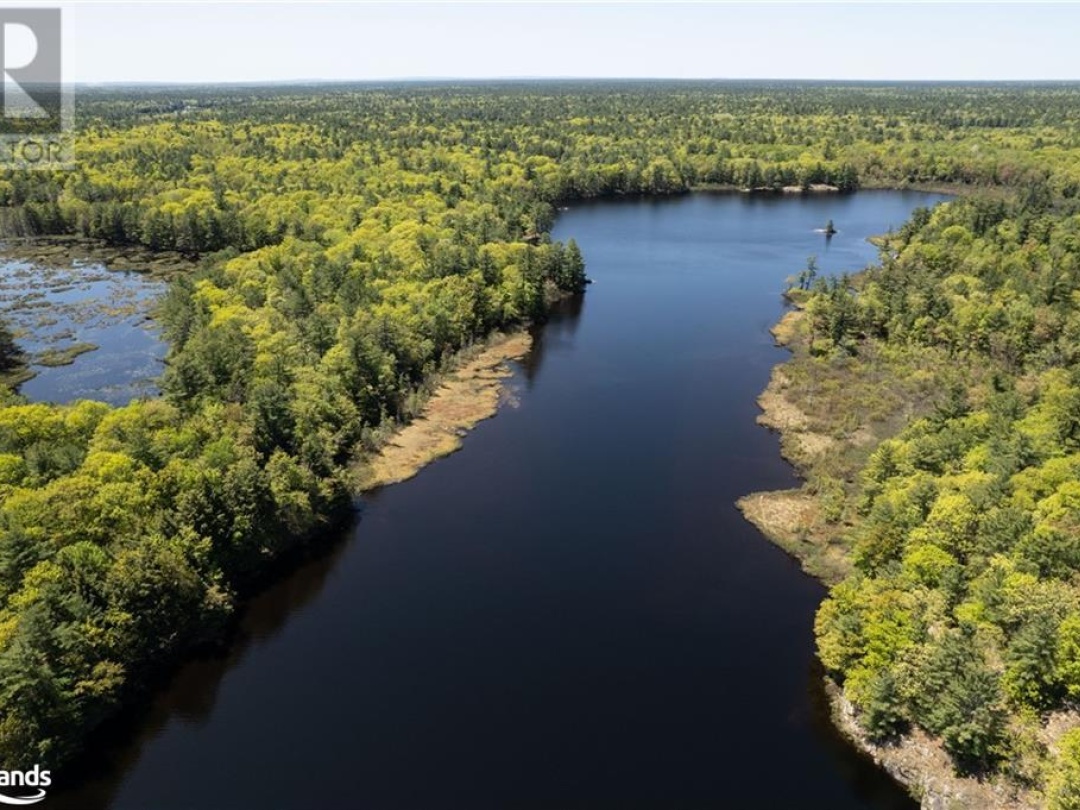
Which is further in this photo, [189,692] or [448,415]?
[448,415]

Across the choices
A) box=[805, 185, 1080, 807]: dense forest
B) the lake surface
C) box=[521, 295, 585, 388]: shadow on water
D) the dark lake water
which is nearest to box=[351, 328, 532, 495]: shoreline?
box=[521, 295, 585, 388]: shadow on water

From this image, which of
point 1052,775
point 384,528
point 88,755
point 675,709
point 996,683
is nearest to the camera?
point 1052,775

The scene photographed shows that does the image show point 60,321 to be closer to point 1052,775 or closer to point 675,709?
point 675,709

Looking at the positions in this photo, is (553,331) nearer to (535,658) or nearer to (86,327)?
(535,658)

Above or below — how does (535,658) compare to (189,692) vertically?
above

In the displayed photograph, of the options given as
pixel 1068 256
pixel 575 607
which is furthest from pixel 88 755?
pixel 1068 256

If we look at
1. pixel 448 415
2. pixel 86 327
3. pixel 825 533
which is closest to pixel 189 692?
pixel 448 415
